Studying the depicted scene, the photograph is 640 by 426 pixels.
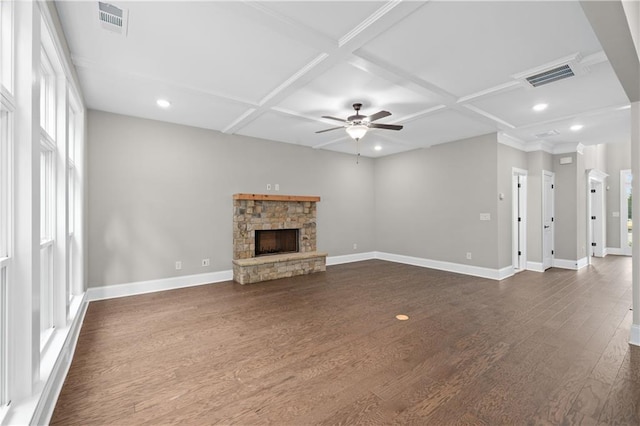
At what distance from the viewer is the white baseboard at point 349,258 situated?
6616 mm

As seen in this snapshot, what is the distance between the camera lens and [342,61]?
9.04ft

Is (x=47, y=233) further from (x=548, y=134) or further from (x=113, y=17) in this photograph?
(x=548, y=134)

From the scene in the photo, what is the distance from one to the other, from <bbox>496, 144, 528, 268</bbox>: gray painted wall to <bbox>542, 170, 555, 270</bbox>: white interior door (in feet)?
3.67

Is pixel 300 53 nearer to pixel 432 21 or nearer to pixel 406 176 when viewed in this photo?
pixel 432 21

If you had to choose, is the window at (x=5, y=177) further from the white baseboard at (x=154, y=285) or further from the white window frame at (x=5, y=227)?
the white baseboard at (x=154, y=285)

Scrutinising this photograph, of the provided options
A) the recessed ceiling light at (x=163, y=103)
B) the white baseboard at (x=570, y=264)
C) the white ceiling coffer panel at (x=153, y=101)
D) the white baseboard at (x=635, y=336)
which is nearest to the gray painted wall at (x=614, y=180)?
the white baseboard at (x=570, y=264)

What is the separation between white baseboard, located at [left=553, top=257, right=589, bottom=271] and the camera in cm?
614

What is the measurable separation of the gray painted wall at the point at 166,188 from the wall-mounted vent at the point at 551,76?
413 centimetres

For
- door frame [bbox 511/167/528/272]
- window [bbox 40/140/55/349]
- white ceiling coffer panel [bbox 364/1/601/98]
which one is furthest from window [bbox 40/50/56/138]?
door frame [bbox 511/167/528/272]

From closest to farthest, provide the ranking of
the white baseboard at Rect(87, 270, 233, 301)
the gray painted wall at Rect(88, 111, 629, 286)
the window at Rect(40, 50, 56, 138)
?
1. the window at Rect(40, 50, 56, 138)
2. the white baseboard at Rect(87, 270, 233, 301)
3. the gray painted wall at Rect(88, 111, 629, 286)

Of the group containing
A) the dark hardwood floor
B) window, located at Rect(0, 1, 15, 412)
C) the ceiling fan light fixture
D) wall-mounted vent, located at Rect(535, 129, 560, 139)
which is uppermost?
wall-mounted vent, located at Rect(535, 129, 560, 139)

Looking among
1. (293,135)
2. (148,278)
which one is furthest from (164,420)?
(293,135)

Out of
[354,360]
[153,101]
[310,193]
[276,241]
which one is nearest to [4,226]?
[354,360]

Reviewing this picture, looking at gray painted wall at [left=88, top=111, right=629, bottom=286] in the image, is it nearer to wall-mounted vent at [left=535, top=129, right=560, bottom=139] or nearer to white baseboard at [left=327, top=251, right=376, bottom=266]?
white baseboard at [left=327, top=251, right=376, bottom=266]
